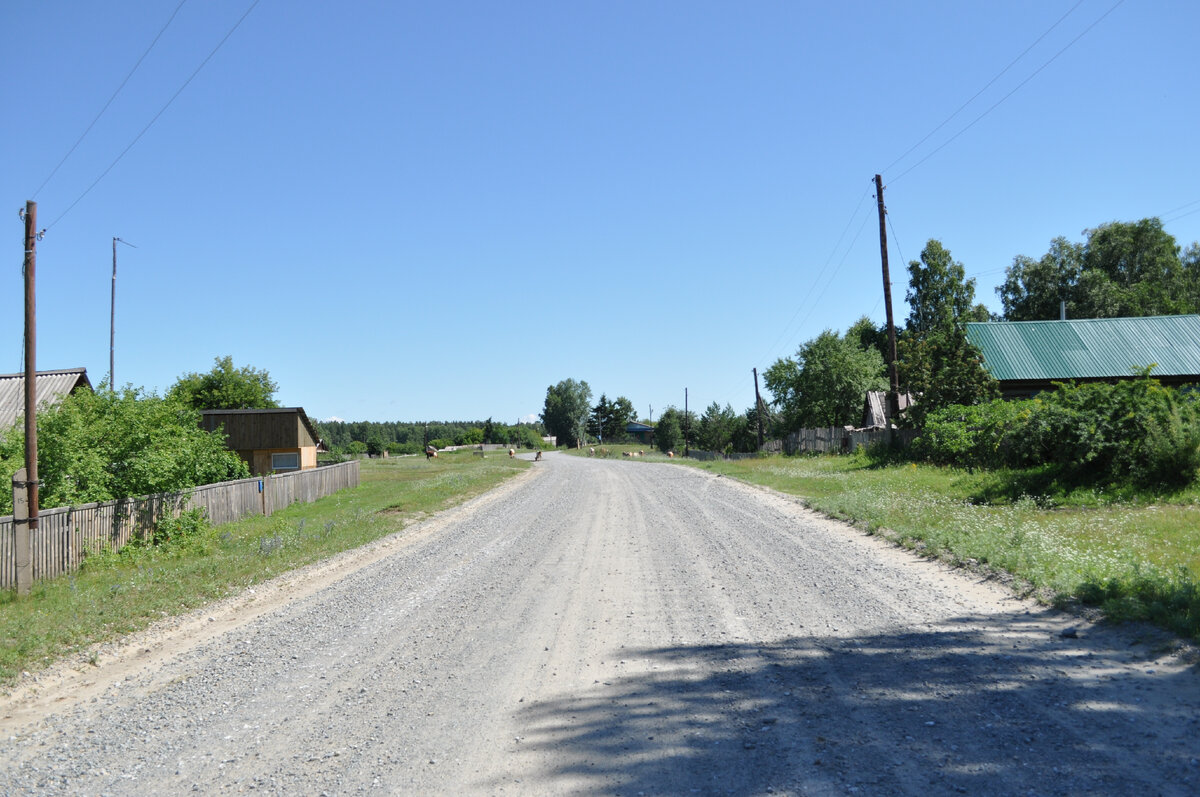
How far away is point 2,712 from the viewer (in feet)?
20.0

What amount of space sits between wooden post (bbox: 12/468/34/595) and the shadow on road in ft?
33.8

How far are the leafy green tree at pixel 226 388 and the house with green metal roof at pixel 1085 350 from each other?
41442 millimetres

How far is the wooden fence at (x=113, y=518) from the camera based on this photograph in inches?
484

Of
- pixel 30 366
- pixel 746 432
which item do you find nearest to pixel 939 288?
pixel 746 432

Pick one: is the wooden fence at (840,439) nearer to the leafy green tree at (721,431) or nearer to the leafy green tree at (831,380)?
the leafy green tree at (831,380)

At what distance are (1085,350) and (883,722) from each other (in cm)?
3644

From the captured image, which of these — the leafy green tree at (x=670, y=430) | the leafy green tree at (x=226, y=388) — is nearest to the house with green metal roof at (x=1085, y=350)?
the leafy green tree at (x=226, y=388)

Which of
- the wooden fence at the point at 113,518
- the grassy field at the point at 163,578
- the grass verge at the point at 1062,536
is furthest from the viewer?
the wooden fence at the point at 113,518

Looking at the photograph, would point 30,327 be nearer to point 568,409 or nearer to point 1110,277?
point 1110,277

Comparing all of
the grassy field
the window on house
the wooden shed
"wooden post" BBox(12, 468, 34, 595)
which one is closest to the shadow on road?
the grassy field

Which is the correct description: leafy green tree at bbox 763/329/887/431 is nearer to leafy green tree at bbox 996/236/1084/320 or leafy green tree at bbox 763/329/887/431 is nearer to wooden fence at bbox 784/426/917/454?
wooden fence at bbox 784/426/917/454

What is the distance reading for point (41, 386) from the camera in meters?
29.7

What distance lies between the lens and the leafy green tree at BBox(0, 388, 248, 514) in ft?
49.3

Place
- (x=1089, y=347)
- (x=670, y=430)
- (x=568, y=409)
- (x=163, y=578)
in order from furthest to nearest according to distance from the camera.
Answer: (x=568, y=409), (x=670, y=430), (x=1089, y=347), (x=163, y=578)
